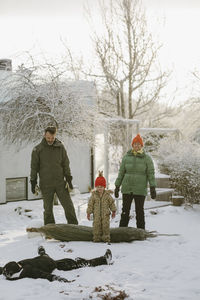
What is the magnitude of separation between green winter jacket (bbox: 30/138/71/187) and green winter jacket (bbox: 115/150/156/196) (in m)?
1.14

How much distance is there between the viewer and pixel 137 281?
4527 mm

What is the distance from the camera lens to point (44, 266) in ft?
15.7

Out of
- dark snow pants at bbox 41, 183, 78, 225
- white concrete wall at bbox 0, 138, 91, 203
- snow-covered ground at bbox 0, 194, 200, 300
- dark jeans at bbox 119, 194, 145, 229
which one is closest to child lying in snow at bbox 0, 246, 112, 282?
snow-covered ground at bbox 0, 194, 200, 300

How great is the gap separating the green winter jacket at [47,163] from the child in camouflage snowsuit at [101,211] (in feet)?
2.81

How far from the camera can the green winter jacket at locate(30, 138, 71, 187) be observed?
6938mm

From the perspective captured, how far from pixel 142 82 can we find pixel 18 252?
15.0 meters

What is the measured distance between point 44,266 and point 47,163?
95.8 inches

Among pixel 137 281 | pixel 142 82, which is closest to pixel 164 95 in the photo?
pixel 142 82

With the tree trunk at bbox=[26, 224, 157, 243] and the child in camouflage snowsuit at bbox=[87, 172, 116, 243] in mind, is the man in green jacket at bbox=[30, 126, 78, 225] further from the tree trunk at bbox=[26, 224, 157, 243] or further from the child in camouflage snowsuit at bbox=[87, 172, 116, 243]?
the child in camouflage snowsuit at bbox=[87, 172, 116, 243]

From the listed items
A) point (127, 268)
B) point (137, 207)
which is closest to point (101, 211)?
point (137, 207)

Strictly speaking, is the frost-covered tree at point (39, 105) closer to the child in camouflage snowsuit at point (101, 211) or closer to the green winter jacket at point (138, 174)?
the green winter jacket at point (138, 174)

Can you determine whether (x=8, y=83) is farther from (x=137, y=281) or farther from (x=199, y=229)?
(x=137, y=281)

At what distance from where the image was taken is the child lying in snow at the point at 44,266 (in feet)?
15.0

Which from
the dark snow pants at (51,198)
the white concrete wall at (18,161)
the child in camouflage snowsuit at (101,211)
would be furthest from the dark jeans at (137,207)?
the white concrete wall at (18,161)
